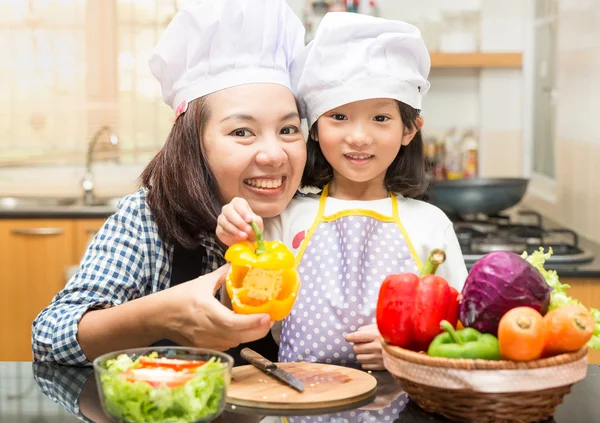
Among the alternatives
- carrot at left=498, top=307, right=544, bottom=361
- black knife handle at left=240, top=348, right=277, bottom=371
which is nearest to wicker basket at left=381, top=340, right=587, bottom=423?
carrot at left=498, top=307, right=544, bottom=361

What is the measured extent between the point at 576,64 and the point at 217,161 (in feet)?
6.78

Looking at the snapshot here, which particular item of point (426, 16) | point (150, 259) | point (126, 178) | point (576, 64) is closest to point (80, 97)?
point (126, 178)

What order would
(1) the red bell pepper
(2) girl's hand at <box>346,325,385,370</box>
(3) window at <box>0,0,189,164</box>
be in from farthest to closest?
(3) window at <box>0,0,189,164</box>
(2) girl's hand at <box>346,325,385,370</box>
(1) the red bell pepper

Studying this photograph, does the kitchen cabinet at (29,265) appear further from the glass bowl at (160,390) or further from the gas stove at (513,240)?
the glass bowl at (160,390)

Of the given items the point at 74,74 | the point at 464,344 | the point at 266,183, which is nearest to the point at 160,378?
the point at 464,344

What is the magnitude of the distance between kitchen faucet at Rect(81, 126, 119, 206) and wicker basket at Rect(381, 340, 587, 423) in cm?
293

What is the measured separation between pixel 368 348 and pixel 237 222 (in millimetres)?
304

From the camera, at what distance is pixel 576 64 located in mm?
3254

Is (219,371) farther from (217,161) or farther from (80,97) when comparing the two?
(80,97)

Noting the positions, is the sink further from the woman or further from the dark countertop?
the dark countertop

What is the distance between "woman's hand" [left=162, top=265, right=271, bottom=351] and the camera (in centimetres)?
124

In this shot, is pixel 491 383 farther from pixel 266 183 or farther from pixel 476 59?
pixel 476 59

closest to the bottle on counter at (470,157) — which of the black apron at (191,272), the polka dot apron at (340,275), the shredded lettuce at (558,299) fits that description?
the polka dot apron at (340,275)

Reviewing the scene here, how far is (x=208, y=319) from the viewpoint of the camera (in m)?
1.29
